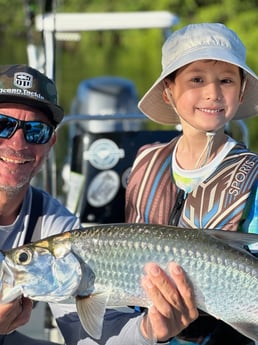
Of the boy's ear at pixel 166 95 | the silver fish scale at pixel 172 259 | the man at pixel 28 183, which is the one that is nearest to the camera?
the silver fish scale at pixel 172 259

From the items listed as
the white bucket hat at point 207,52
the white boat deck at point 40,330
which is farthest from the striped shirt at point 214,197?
the white boat deck at point 40,330

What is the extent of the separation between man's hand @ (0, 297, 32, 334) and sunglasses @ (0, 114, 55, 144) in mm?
562

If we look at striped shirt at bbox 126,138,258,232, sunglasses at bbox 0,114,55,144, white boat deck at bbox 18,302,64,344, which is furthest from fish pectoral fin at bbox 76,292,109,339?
white boat deck at bbox 18,302,64,344

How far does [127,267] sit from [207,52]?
0.78 metres

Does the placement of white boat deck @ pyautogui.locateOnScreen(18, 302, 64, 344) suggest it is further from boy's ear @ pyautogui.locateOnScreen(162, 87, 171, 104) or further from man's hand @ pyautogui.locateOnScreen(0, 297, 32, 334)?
boy's ear @ pyautogui.locateOnScreen(162, 87, 171, 104)

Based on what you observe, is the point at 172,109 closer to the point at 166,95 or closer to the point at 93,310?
the point at 166,95

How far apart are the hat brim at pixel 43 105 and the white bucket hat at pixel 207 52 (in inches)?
14.4

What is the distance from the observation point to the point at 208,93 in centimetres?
242

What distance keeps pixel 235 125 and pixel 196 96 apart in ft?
6.60

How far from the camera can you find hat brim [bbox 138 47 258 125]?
2.42 m

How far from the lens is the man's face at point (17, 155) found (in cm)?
245

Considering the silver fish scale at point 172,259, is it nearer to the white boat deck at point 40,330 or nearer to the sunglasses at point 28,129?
the sunglasses at point 28,129

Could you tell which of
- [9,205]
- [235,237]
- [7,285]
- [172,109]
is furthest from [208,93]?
[7,285]

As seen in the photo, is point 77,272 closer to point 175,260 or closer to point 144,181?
point 175,260
